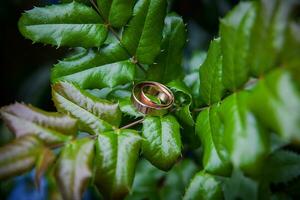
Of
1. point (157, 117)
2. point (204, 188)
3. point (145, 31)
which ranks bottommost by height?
point (204, 188)

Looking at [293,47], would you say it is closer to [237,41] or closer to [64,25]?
[237,41]

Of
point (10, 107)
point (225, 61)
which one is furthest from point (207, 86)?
point (10, 107)

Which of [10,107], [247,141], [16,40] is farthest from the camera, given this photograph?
[16,40]

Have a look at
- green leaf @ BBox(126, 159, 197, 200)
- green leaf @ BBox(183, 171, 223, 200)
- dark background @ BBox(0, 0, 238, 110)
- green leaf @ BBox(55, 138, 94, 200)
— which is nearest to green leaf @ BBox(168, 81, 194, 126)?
green leaf @ BBox(183, 171, 223, 200)

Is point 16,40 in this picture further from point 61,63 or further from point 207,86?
point 207,86

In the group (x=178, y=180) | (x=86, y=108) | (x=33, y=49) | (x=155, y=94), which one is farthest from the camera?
(x=33, y=49)

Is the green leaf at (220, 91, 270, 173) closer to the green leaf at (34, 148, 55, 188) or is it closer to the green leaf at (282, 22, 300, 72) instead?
the green leaf at (282, 22, 300, 72)

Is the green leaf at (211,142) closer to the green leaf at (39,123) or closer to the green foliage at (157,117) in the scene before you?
the green foliage at (157,117)

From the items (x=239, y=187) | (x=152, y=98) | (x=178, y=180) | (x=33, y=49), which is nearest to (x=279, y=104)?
(x=152, y=98)
